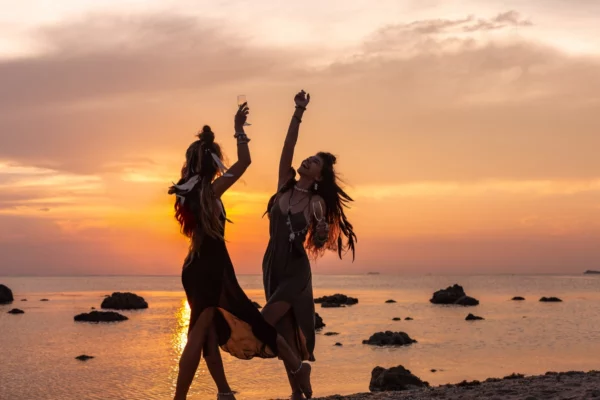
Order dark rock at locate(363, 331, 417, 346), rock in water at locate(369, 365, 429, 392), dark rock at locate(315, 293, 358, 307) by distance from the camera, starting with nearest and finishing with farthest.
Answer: rock in water at locate(369, 365, 429, 392), dark rock at locate(363, 331, 417, 346), dark rock at locate(315, 293, 358, 307)

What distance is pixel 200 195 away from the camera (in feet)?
30.2

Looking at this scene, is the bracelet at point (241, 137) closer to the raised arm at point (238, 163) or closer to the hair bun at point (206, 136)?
the raised arm at point (238, 163)

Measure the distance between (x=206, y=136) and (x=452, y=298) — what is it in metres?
94.5

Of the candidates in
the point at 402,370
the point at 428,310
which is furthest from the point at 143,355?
the point at 428,310

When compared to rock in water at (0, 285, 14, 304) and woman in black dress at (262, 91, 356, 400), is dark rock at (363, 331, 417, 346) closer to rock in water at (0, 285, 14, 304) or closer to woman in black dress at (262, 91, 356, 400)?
woman in black dress at (262, 91, 356, 400)

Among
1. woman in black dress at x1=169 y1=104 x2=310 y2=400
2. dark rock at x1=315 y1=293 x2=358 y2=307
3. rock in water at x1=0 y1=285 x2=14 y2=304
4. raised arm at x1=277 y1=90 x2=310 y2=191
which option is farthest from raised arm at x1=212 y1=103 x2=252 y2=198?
rock in water at x1=0 y1=285 x2=14 y2=304

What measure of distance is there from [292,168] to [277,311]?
181 cm

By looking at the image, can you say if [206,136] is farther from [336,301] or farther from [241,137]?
[336,301]

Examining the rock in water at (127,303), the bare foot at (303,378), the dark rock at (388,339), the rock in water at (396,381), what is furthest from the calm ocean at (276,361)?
the bare foot at (303,378)

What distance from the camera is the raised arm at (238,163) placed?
9.09 metres

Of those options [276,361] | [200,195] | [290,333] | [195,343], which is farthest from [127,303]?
[200,195]

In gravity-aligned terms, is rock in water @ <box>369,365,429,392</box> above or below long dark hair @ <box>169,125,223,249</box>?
below

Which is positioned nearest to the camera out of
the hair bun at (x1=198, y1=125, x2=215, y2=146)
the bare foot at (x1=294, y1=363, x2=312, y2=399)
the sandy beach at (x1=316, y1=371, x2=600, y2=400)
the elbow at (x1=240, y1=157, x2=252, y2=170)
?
the elbow at (x1=240, y1=157, x2=252, y2=170)

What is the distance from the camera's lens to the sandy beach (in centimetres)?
1153
